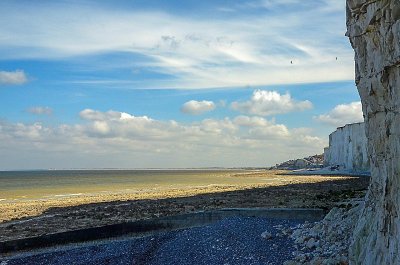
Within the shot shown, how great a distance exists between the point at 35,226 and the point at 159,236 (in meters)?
10.1

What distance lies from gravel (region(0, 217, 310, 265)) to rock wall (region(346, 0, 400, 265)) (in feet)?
10.5

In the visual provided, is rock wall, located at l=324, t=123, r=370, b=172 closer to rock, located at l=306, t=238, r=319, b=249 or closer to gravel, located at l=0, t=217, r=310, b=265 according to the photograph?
gravel, located at l=0, t=217, r=310, b=265

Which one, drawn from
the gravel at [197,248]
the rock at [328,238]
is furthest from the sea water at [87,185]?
the rock at [328,238]

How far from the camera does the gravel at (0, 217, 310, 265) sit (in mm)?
12953

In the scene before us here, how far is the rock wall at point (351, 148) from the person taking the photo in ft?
234

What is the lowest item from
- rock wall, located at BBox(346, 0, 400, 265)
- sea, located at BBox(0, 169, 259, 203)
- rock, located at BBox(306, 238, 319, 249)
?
sea, located at BBox(0, 169, 259, 203)

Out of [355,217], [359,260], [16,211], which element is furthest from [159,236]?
[16,211]

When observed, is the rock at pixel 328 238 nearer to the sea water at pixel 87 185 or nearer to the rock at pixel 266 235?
the rock at pixel 266 235

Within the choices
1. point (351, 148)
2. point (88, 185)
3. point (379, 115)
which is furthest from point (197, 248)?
point (351, 148)

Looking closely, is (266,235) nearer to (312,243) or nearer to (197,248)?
(312,243)

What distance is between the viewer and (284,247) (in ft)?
42.7

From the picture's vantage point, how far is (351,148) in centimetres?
7769

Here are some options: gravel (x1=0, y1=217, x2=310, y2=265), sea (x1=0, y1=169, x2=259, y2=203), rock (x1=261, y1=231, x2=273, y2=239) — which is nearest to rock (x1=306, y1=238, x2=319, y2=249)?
gravel (x1=0, y1=217, x2=310, y2=265)

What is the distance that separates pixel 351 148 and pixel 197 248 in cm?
6903
